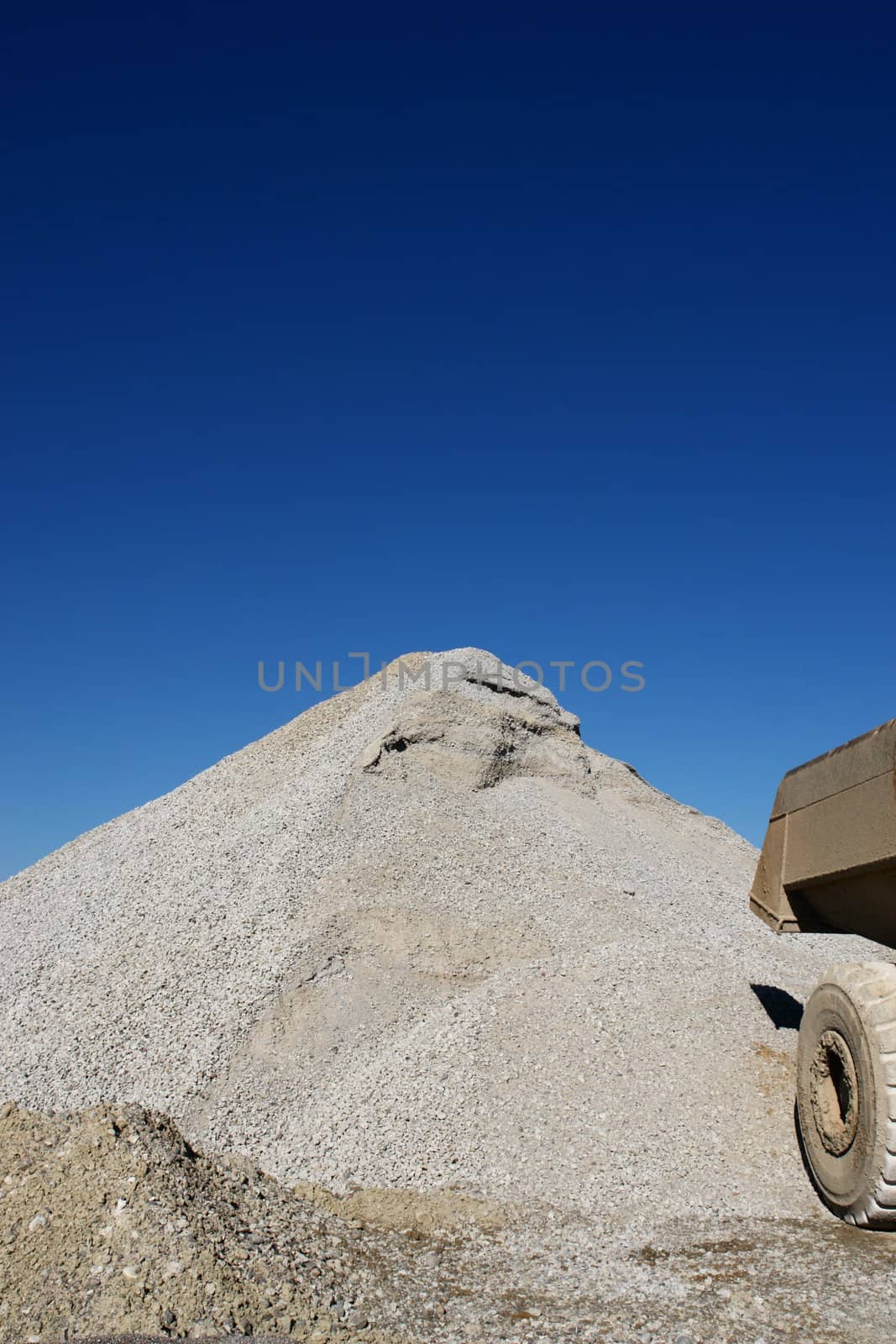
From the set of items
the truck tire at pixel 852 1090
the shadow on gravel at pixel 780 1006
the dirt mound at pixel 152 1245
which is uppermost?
the shadow on gravel at pixel 780 1006

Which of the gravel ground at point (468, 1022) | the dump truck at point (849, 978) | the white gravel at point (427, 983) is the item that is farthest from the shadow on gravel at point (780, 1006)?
the dump truck at point (849, 978)

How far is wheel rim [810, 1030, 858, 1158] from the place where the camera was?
6379 millimetres

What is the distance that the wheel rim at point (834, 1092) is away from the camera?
6.38 m

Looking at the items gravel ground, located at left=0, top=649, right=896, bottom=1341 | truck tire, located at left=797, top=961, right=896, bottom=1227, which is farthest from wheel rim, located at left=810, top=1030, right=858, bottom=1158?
gravel ground, located at left=0, top=649, right=896, bottom=1341

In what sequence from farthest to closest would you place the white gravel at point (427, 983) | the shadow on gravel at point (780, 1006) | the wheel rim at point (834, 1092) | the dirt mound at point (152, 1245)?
1. the shadow on gravel at point (780, 1006)
2. the white gravel at point (427, 983)
3. the wheel rim at point (834, 1092)
4. the dirt mound at point (152, 1245)

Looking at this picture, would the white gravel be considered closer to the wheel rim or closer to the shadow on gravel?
the shadow on gravel

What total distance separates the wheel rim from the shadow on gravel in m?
2.39

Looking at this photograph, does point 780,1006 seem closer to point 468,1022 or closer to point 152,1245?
point 468,1022

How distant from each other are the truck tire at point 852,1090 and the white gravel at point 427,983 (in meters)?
0.55

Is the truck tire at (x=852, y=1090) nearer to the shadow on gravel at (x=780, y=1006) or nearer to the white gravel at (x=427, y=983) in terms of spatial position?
the white gravel at (x=427, y=983)

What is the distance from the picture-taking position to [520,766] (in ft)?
53.4

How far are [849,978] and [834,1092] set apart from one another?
99cm

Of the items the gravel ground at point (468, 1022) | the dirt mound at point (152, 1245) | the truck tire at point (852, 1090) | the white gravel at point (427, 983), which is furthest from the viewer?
the white gravel at point (427, 983)

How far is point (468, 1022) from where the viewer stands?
9.19m
